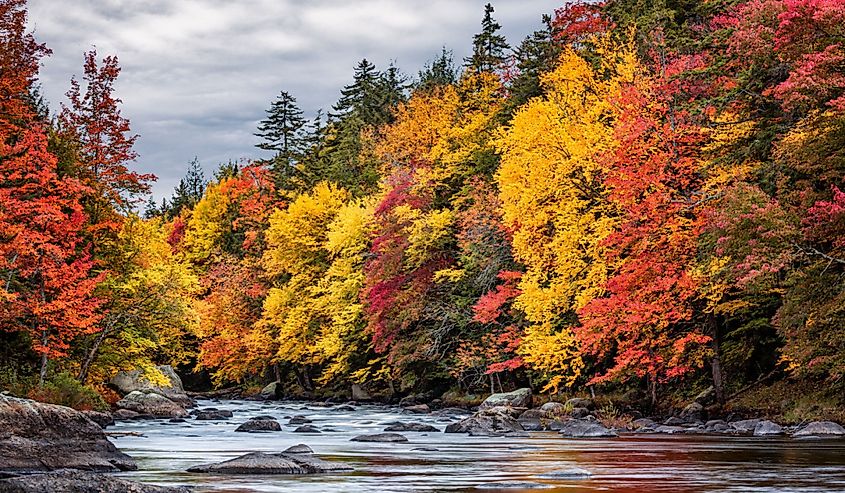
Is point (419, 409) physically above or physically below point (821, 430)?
below

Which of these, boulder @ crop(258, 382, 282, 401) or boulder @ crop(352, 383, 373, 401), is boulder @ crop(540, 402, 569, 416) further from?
boulder @ crop(258, 382, 282, 401)

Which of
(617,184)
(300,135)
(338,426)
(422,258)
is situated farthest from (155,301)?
(300,135)

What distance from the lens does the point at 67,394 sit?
29.3 metres

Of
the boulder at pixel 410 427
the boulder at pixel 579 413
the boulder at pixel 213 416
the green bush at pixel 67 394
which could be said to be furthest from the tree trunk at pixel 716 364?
the green bush at pixel 67 394

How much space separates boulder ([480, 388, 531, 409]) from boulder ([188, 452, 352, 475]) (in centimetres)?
2021

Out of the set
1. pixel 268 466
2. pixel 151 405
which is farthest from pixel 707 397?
pixel 268 466

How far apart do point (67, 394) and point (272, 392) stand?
32.1m

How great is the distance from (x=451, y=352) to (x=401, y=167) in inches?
640

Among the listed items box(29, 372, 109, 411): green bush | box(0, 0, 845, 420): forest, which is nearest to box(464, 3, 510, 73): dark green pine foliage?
box(0, 0, 845, 420): forest

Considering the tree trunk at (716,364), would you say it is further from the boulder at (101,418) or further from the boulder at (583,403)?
the boulder at (101,418)

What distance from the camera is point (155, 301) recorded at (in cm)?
3531

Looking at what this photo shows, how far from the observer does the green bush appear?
91.9 feet

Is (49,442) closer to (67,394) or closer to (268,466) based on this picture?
(268,466)

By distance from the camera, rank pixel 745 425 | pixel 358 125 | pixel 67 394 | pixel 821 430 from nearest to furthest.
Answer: pixel 821 430
pixel 745 425
pixel 67 394
pixel 358 125
